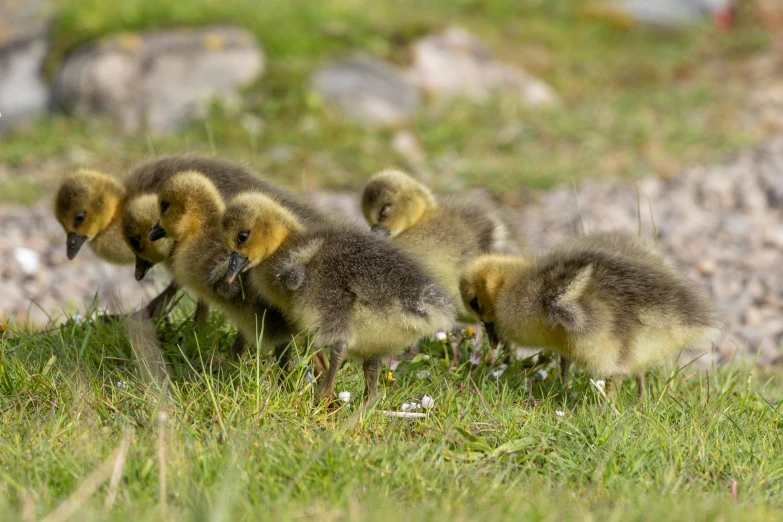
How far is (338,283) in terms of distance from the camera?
3752 mm

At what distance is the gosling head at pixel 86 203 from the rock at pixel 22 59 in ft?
17.4

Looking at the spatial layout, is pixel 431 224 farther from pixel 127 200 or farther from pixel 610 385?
pixel 127 200

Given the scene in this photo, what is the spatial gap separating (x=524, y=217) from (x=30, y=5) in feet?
19.6

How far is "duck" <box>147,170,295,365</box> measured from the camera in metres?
3.98

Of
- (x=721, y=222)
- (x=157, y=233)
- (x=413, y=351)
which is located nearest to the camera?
(x=157, y=233)

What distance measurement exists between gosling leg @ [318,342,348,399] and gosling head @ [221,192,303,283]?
0.48 m

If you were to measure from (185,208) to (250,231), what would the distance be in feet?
1.46

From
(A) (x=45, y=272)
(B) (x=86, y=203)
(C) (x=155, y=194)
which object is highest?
(C) (x=155, y=194)

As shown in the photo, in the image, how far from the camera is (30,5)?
10.7 meters

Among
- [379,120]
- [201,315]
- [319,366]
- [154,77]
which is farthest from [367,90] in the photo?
[319,366]

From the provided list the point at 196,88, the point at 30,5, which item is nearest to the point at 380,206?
the point at 196,88

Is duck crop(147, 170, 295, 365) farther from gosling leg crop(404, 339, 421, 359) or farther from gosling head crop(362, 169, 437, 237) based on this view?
gosling head crop(362, 169, 437, 237)

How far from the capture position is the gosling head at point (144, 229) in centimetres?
431

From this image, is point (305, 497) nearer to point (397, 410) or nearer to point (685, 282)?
point (397, 410)
